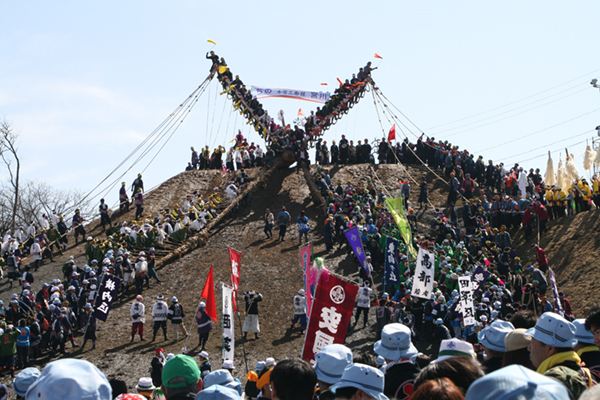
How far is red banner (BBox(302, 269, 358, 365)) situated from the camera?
9.35 m

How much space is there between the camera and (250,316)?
699 inches

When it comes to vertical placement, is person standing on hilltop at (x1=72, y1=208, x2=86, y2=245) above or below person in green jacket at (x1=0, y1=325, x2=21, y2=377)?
above

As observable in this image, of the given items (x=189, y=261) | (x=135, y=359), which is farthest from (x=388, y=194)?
(x=135, y=359)

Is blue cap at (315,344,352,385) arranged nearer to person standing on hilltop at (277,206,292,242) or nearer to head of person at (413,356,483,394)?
head of person at (413,356,483,394)

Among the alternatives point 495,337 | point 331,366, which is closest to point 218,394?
point 331,366

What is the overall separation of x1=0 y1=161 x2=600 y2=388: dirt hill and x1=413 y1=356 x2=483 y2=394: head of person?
12343 millimetres

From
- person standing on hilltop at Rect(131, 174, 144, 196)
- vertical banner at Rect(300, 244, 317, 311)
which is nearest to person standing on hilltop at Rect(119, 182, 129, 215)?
person standing on hilltop at Rect(131, 174, 144, 196)

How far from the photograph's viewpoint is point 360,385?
4.07 metres

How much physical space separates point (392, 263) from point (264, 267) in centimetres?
721

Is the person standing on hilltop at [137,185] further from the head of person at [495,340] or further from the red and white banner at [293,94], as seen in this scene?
the head of person at [495,340]

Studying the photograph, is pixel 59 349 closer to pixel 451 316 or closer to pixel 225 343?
pixel 225 343

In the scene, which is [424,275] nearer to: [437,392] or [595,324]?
[595,324]

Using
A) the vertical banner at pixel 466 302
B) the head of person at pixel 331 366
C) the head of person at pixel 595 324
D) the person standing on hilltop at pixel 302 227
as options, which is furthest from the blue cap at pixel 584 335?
the person standing on hilltop at pixel 302 227

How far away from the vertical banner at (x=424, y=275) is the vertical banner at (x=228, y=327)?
5428 mm
